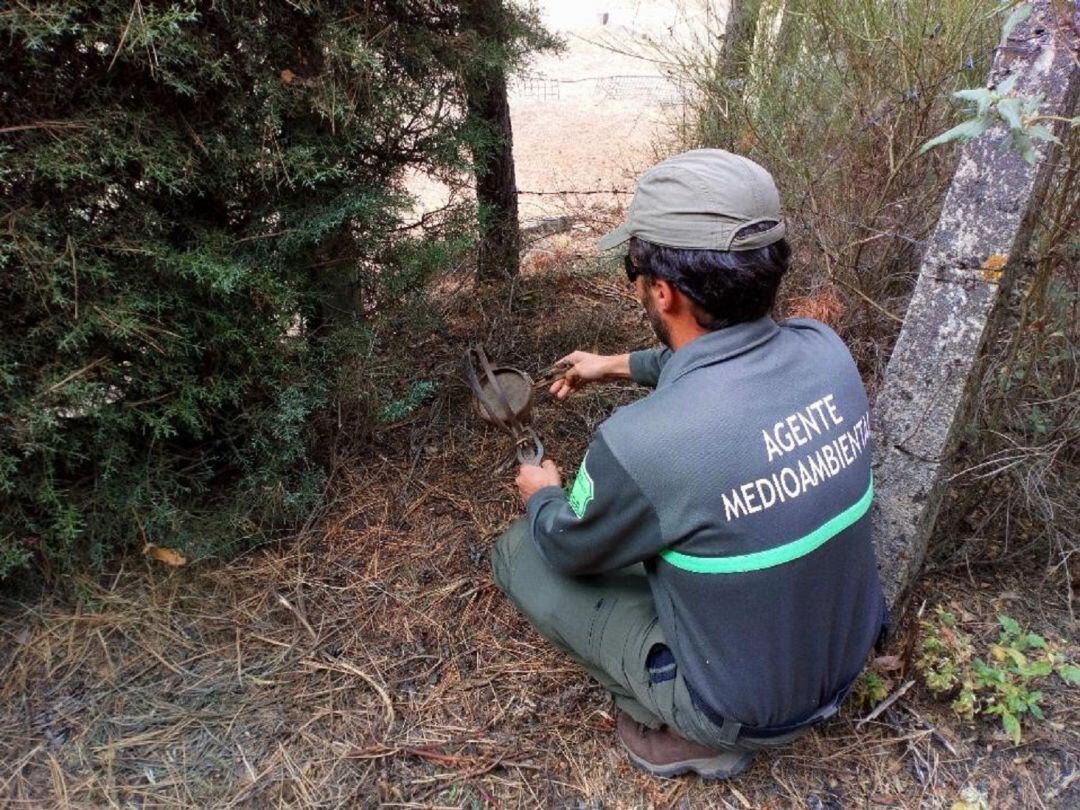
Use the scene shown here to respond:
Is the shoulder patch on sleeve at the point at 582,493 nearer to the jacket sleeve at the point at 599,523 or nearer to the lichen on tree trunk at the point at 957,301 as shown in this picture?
the jacket sleeve at the point at 599,523

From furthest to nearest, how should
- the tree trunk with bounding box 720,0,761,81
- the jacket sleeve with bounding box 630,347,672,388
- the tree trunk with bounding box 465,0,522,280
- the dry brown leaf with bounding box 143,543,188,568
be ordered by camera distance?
the tree trunk with bounding box 720,0,761,81 → the tree trunk with bounding box 465,0,522,280 → the dry brown leaf with bounding box 143,543,188,568 → the jacket sleeve with bounding box 630,347,672,388

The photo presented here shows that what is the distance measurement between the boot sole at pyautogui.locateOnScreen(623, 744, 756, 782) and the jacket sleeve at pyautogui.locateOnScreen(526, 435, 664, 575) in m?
0.62

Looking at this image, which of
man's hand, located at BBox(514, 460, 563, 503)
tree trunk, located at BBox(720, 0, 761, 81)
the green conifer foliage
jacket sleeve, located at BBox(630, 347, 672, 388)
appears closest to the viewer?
the green conifer foliage

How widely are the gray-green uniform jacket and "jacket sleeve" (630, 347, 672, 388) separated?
2.00ft

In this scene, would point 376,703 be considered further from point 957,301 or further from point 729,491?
point 957,301

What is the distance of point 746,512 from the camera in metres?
1.54

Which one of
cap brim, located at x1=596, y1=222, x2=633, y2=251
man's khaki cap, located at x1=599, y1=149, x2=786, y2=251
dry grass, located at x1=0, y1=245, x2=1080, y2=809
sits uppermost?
man's khaki cap, located at x1=599, y1=149, x2=786, y2=251

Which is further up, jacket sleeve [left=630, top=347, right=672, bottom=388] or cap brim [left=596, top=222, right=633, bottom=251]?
cap brim [left=596, top=222, right=633, bottom=251]

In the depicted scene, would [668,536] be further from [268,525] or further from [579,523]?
[268,525]

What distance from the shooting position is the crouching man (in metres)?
1.54

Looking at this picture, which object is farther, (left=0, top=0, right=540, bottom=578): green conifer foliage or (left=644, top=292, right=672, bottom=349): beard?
(left=0, top=0, right=540, bottom=578): green conifer foliage

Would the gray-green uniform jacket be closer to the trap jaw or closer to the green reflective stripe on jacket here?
the green reflective stripe on jacket

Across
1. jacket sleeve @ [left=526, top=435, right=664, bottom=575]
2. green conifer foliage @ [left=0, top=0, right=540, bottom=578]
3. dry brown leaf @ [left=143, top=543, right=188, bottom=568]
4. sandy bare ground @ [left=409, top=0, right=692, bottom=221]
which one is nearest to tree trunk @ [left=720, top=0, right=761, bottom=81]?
sandy bare ground @ [left=409, top=0, right=692, bottom=221]

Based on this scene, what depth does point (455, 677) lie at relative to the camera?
90.6 inches
